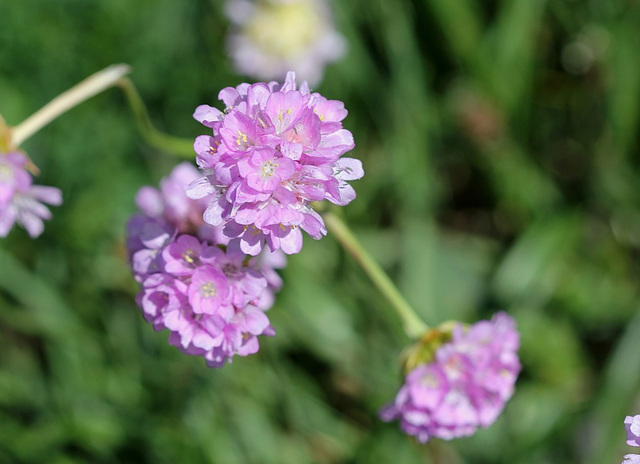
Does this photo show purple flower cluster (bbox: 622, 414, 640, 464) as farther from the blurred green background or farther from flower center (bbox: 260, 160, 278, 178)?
the blurred green background

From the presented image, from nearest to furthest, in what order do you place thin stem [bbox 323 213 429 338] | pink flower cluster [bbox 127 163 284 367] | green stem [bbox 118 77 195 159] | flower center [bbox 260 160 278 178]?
flower center [bbox 260 160 278 178], pink flower cluster [bbox 127 163 284 367], thin stem [bbox 323 213 429 338], green stem [bbox 118 77 195 159]

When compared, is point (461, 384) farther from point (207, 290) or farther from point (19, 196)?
point (19, 196)

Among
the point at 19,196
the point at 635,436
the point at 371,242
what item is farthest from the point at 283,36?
the point at 635,436

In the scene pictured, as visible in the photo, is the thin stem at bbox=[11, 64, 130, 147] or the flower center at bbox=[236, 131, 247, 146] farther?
the thin stem at bbox=[11, 64, 130, 147]

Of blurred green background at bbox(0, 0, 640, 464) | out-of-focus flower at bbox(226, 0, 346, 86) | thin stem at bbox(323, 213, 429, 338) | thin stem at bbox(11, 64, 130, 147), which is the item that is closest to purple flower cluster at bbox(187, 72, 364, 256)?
thin stem at bbox(323, 213, 429, 338)

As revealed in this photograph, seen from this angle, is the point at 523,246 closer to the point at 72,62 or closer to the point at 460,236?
the point at 460,236

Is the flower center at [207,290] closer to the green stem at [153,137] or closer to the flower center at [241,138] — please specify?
the flower center at [241,138]
